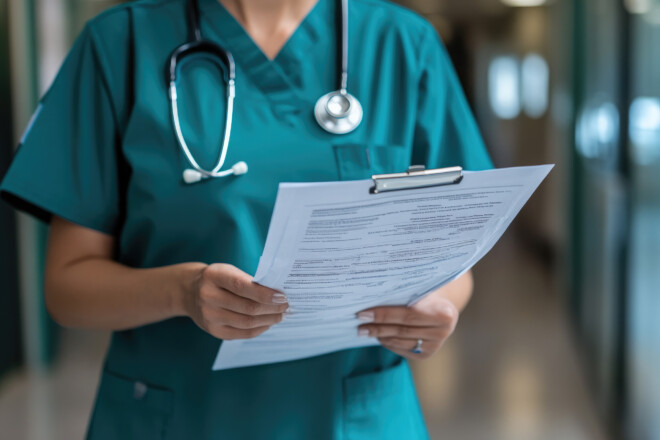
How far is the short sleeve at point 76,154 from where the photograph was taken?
0.85 m

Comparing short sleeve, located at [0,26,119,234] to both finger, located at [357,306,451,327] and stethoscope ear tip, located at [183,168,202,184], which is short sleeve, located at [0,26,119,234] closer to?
stethoscope ear tip, located at [183,168,202,184]

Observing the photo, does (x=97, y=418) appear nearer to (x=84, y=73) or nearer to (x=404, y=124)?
(x=84, y=73)

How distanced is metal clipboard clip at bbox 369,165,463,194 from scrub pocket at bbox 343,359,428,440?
13.5 inches

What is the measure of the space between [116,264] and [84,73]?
0.23 meters

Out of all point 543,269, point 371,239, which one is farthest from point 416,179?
point 543,269

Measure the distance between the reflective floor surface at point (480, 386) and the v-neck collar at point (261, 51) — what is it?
6.46ft

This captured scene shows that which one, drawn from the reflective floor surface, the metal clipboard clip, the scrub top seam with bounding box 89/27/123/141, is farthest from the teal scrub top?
the reflective floor surface

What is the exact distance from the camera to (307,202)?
23.0 inches

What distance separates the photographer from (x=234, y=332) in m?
0.73

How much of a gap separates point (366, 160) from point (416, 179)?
0.25 meters

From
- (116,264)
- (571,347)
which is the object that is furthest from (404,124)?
(571,347)

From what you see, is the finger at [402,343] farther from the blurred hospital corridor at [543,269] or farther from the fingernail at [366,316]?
the blurred hospital corridor at [543,269]

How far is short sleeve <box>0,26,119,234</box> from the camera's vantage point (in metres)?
0.85

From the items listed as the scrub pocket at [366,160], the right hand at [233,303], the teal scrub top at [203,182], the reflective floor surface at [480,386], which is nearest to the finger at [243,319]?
the right hand at [233,303]
